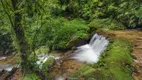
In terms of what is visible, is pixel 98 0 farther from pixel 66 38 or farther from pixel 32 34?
pixel 32 34

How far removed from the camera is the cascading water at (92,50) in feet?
28.7

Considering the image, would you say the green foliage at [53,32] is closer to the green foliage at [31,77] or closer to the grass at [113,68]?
the green foliage at [31,77]

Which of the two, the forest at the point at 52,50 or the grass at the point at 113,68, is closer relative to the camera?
the grass at the point at 113,68

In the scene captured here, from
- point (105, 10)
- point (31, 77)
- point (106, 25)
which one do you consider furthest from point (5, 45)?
point (31, 77)

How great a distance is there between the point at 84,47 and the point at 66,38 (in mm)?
1349

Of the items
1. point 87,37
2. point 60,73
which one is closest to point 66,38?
point 87,37

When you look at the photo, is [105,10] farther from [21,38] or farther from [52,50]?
[21,38]

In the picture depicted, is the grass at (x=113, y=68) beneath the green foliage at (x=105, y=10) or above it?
beneath

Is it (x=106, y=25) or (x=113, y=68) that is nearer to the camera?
(x=113, y=68)

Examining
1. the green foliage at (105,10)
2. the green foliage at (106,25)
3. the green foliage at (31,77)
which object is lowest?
the green foliage at (31,77)

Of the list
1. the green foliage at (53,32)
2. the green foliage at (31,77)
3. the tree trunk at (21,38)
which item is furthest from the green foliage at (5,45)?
the green foliage at (31,77)

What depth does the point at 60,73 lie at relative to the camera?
6.90 metres

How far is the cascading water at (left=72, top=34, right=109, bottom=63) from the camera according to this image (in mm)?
8748

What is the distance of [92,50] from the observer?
10.3 meters
